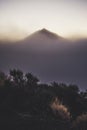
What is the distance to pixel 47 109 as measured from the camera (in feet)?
78.7

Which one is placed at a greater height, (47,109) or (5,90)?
(5,90)

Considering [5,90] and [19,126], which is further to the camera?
[5,90]

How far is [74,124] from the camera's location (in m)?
20.6

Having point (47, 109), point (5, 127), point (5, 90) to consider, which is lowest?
point (5, 127)

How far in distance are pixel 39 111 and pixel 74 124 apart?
146 inches

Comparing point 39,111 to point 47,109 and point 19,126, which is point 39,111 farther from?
point 19,126

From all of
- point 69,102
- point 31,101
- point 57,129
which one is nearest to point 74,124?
point 57,129

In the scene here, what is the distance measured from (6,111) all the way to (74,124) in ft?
13.8

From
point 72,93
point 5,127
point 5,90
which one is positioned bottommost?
point 5,127

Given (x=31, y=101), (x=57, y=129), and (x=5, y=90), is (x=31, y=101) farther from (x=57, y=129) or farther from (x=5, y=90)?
(x=57, y=129)

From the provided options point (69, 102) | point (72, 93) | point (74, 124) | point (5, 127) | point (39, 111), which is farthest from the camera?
point (72, 93)

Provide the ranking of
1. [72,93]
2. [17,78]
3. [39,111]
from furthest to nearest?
[17,78] → [72,93] → [39,111]

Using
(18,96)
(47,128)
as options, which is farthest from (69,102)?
(47,128)

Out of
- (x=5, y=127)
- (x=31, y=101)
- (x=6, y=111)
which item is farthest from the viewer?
(x=31, y=101)
